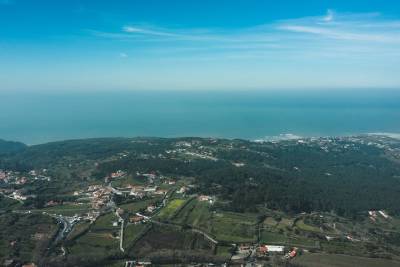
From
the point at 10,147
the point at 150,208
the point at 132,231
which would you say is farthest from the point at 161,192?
the point at 10,147

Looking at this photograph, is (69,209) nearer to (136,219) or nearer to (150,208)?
(136,219)

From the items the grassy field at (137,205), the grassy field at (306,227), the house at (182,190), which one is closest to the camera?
the grassy field at (306,227)

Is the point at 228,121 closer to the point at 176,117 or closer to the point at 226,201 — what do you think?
the point at 176,117

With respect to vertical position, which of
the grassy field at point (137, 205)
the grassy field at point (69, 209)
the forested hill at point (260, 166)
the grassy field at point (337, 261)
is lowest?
the grassy field at point (337, 261)

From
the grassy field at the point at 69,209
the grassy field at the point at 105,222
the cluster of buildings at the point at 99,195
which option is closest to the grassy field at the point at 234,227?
the grassy field at the point at 105,222

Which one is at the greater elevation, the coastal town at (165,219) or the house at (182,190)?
the house at (182,190)

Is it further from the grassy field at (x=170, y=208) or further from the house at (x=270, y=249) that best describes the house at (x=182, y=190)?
the house at (x=270, y=249)
